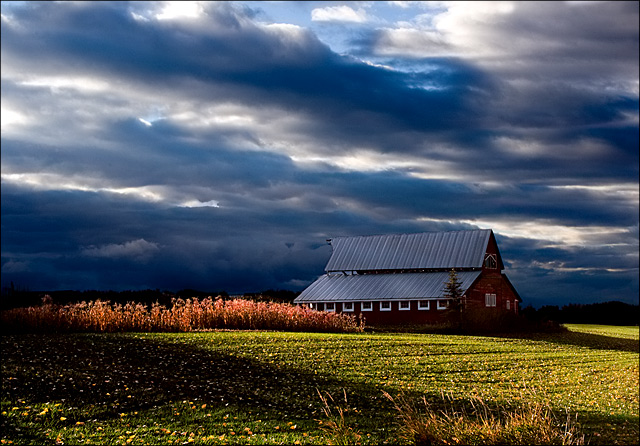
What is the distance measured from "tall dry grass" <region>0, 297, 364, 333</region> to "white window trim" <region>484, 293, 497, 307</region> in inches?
765

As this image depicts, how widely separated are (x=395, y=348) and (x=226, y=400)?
12381mm

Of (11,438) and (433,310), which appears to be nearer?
(11,438)

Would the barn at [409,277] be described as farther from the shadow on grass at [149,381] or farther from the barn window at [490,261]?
the shadow on grass at [149,381]

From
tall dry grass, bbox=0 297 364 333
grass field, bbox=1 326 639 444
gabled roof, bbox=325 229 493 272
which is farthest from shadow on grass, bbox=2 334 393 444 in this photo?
gabled roof, bbox=325 229 493 272

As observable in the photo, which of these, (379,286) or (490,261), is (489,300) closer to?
(490,261)

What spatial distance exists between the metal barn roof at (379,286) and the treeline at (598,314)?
70.0 ft

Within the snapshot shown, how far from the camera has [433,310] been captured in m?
47.8

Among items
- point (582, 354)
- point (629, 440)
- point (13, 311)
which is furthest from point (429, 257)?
point (629, 440)

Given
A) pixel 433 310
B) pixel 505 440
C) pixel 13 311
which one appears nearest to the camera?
pixel 505 440

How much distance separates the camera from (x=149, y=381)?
684 inches

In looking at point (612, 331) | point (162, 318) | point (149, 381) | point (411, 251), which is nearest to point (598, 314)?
point (612, 331)

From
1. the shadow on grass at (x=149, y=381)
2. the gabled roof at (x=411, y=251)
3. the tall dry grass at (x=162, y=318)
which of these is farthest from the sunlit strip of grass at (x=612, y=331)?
the shadow on grass at (x=149, y=381)

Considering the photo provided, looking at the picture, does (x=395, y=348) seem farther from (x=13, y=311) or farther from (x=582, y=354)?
(x=13, y=311)

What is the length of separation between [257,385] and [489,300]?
36329mm
